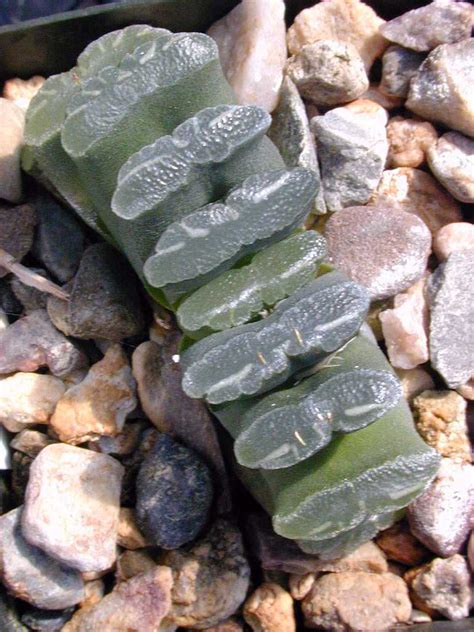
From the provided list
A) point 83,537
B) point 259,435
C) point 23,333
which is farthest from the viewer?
point 23,333

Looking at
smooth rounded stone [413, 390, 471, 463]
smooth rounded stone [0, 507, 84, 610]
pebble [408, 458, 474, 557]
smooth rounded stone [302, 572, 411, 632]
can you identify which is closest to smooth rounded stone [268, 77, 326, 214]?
smooth rounded stone [413, 390, 471, 463]

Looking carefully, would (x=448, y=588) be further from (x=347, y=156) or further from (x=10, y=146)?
(x=10, y=146)

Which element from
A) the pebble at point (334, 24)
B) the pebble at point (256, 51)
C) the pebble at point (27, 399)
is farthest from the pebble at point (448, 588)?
the pebble at point (334, 24)

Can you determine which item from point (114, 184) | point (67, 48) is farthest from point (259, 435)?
point (67, 48)

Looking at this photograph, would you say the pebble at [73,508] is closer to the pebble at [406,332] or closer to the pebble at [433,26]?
the pebble at [406,332]

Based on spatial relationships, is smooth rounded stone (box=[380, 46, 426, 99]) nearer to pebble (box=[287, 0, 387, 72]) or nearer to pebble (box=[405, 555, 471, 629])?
pebble (box=[287, 0, 387, 72])

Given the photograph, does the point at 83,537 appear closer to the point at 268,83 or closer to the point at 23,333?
the point at 23,333
